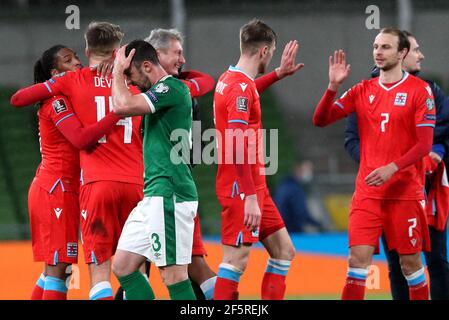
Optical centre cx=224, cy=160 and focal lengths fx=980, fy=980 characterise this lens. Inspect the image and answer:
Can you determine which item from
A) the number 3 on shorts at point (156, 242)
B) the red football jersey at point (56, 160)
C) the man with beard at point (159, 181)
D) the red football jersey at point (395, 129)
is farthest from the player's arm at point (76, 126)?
the red football jersey at point (395, 129)

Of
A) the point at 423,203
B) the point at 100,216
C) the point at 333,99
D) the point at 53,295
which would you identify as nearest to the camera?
the point at 100,216

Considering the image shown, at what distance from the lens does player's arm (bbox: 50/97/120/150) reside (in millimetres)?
6383

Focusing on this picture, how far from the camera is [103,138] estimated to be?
6594mm

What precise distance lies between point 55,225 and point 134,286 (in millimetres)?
1027

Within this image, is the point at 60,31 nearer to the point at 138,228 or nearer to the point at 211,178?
the point at 211,178

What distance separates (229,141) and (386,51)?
4.40 feet

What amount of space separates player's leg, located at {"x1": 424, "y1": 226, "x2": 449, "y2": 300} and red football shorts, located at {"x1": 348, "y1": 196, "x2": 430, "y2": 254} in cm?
58

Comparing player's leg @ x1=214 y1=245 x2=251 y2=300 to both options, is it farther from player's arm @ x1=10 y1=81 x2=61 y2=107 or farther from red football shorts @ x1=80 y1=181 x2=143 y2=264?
player's arm @ x1=10 y1=81 x2=61 y2=107

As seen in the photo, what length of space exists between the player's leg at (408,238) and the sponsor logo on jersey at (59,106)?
93.6 inches

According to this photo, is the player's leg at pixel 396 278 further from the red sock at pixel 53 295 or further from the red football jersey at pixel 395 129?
the red sock at pixel 53 295

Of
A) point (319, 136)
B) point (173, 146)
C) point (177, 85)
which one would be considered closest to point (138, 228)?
point (173, 146)

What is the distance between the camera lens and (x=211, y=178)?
748 inches

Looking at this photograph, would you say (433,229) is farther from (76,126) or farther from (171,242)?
(76,126)

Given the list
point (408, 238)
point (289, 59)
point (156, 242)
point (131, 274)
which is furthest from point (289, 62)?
point (131, 274)
